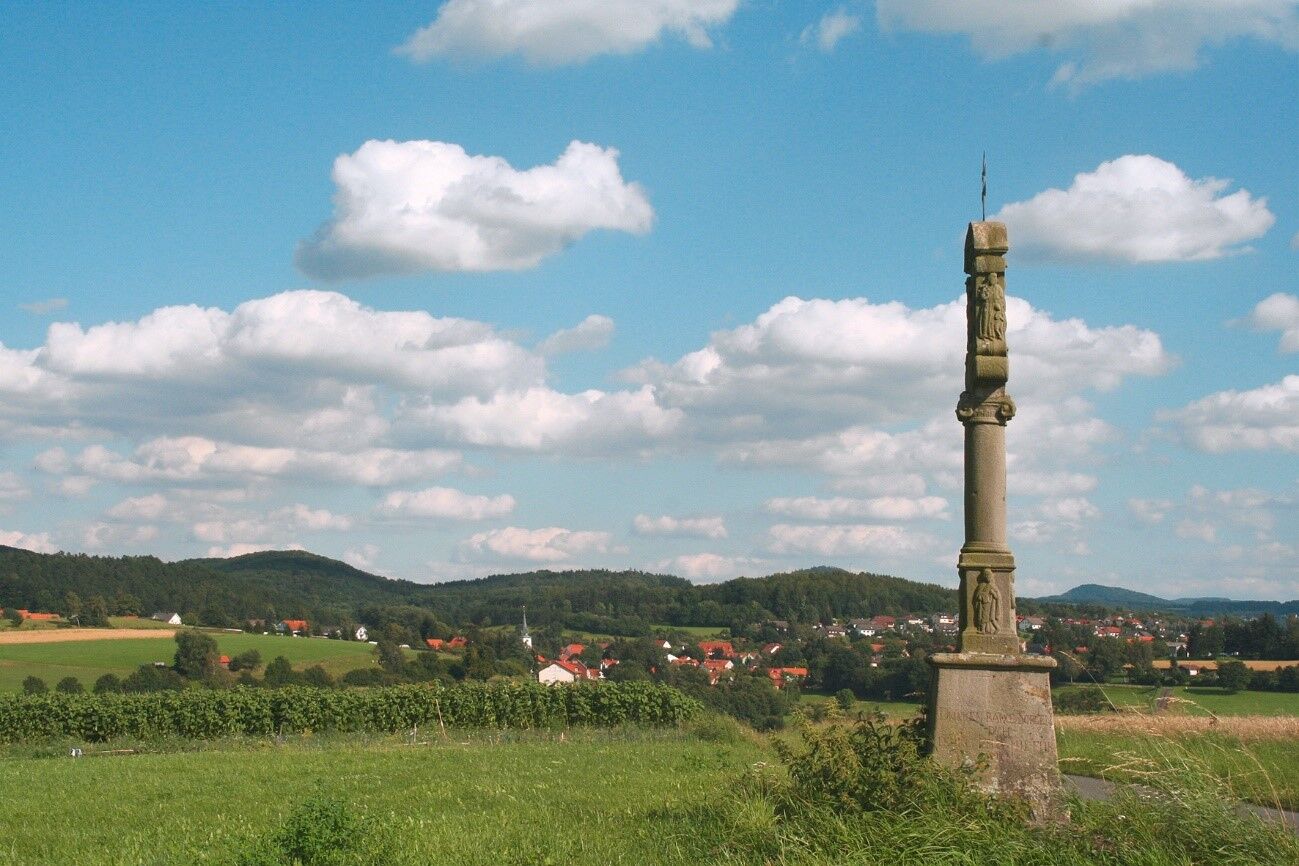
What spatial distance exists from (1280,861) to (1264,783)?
21.2 feet

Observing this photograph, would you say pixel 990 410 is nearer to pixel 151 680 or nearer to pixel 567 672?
pixel 567 672

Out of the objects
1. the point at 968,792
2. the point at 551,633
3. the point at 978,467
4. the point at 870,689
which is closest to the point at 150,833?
the point at 968,792

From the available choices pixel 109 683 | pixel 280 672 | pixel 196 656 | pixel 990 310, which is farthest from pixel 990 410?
pixel 196 656

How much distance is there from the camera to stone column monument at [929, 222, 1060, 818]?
394 inches

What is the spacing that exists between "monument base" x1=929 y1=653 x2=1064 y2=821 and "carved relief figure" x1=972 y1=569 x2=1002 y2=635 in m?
0.30

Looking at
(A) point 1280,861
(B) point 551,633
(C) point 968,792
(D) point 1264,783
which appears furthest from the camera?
(B) point 551,633

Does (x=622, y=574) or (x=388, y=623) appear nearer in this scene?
(x=388, y=623)

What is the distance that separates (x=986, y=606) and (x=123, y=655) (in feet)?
200

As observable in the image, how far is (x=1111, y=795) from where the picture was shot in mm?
9391

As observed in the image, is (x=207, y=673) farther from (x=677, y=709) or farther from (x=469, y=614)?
(x=469, y=614)

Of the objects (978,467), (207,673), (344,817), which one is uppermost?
(978,467)

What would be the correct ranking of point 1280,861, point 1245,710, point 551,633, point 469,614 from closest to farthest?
point 1280,861 < point 1245,710 < point 551,633 < point 469,614

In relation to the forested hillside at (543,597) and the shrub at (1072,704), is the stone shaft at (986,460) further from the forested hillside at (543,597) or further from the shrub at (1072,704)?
the forested hillside at (543,597)

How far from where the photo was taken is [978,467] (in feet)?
35.7
